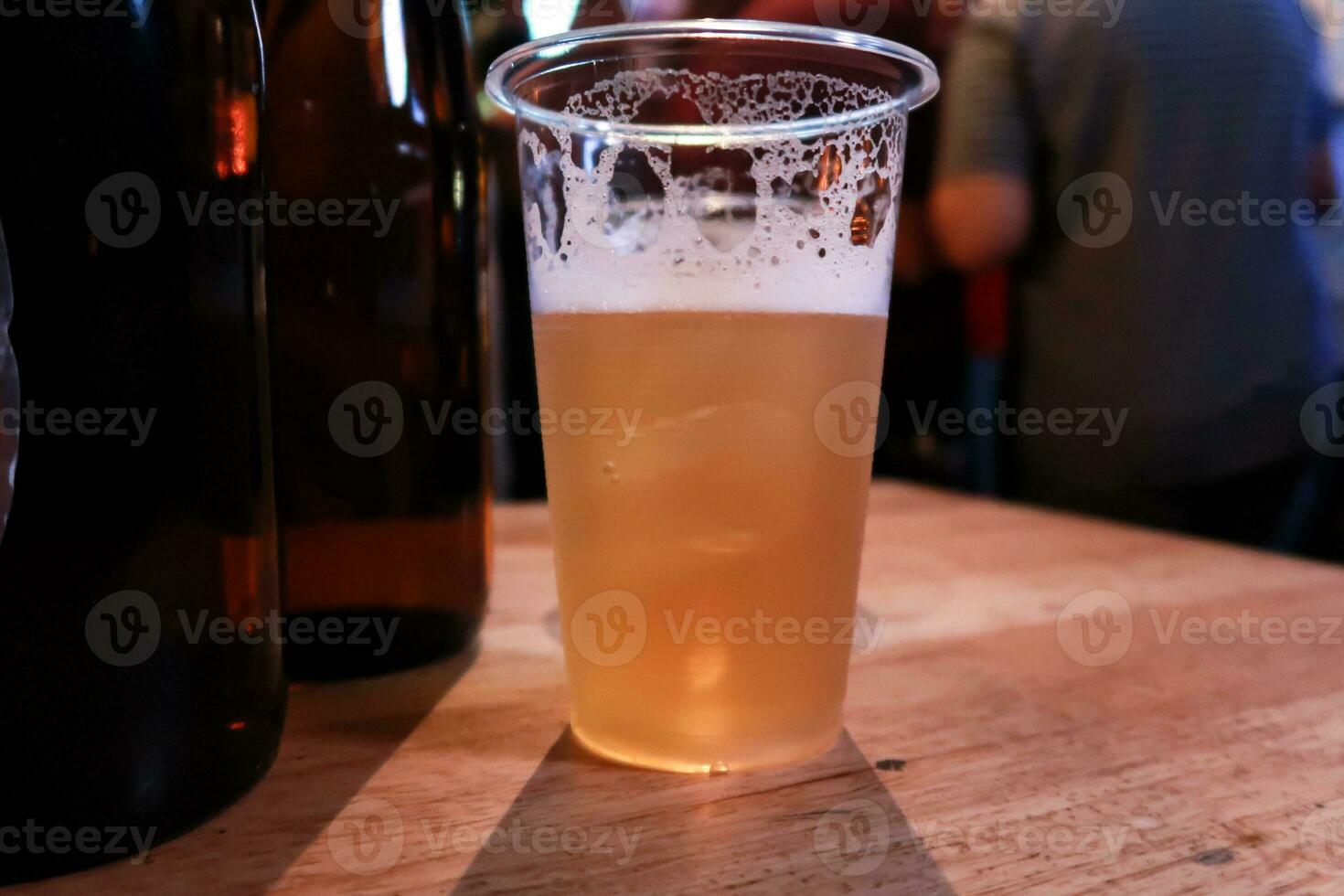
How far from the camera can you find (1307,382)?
1.45m

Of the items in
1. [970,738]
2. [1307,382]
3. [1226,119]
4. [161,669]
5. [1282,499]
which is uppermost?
[1226,119]

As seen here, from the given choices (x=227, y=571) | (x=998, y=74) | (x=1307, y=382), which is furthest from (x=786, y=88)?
(x=1307, y=382)

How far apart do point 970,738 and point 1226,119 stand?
4.20 feet

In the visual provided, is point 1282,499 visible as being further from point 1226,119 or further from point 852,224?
point 852,224

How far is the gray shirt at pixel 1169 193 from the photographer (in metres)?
1.38
